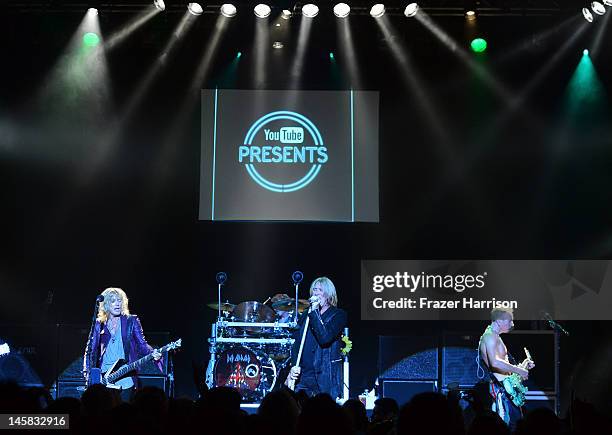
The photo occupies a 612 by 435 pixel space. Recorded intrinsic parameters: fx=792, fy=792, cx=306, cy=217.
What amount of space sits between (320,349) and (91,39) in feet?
17.0

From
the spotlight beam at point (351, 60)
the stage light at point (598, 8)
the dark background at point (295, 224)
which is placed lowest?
the dark background at point (295, 224)

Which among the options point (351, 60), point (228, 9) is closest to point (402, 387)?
point (351, 60)

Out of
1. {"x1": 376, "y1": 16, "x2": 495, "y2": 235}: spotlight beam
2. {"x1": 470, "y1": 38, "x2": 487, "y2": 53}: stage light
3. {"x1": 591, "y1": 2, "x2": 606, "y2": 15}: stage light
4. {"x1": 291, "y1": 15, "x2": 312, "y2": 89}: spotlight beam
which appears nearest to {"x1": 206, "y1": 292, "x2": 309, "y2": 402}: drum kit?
{"x1": 376, "y1": 16, "x2": 495, "y2": 235}: spotlight beam

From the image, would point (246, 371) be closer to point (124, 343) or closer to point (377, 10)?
point (124, 343)

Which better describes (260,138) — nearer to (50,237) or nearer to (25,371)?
(50,237)

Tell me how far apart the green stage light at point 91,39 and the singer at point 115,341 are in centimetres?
359

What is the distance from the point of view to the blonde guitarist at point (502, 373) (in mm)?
7812

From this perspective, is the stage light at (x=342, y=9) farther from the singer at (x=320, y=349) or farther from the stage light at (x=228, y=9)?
the singer at (x=320, y=349)

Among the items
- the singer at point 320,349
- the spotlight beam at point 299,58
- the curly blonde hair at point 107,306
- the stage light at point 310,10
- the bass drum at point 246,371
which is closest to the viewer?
the singer at point 320,349

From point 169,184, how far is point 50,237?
5.45 feet

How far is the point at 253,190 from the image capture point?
10031mm

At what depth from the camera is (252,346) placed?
8.95 meters

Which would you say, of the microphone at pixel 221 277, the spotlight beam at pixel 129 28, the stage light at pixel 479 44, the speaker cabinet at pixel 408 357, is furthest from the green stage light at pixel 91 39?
the speaker cabinet at pixel 408 357

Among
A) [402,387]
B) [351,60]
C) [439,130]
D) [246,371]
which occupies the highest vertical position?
[351,60]
